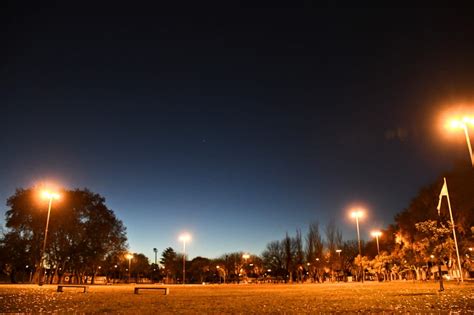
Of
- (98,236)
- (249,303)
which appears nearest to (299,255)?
(98,236)

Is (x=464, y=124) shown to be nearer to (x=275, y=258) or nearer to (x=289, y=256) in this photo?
(x=289, y=256)

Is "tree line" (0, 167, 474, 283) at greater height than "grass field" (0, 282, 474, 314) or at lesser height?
greater

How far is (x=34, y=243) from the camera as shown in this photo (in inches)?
1938

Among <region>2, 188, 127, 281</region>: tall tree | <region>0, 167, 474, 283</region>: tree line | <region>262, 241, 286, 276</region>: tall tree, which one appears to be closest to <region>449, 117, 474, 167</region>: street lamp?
<region>0, 167, 474, 283</region>: tree line

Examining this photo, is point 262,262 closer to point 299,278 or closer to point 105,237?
point 299,278

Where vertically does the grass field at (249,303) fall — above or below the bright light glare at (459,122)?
below

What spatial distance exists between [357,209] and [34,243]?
38723 mm

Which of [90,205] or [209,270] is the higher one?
[90,205]

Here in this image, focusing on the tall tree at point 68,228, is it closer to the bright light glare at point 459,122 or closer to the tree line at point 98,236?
the tree line at point 98,236

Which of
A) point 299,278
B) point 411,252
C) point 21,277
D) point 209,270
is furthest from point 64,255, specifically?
point 209,270

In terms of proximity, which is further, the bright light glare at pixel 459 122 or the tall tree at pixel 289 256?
the tall tree at pixel 289 256

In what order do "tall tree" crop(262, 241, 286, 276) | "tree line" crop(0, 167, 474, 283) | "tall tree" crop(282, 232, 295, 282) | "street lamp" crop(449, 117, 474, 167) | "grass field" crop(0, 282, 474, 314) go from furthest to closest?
"tall tree" crop(262, 241, 286, 276), "tall tree" crop(282, 232, 295, 282), "tree line" crop(0, 167, 474, 283), "street lamp" crop(449, 117, 474, 167), "grass field" crop(0, 282, 474, 314)

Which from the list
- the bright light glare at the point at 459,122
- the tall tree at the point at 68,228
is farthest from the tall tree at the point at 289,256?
the bright light glare at the point at 459,122

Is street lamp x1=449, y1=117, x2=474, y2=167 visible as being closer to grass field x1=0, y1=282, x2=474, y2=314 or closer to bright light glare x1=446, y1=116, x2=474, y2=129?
bright light glare x1=446, y1=116, x2=474, y2=129
